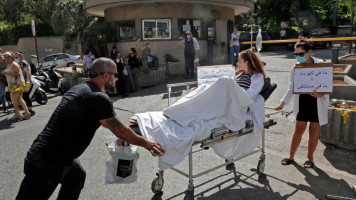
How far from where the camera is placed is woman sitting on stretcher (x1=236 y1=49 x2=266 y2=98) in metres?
4.27

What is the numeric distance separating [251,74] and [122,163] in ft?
7.85

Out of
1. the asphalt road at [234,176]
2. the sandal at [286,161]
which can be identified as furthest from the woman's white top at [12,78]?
the sandal at [286,161]

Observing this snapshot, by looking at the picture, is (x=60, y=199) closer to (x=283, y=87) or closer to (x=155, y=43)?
(x=283, y=87)

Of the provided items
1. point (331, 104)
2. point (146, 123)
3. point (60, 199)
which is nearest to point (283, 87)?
point (331, 104)

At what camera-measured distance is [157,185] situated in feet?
13.0

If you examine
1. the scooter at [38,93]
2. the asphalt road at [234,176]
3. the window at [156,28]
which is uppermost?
the window at [156,28]

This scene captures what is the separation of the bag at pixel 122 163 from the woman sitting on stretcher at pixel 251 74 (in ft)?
6.21

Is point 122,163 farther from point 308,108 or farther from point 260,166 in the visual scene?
point 308,108

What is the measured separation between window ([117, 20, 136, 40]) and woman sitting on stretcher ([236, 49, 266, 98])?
11.4 metres

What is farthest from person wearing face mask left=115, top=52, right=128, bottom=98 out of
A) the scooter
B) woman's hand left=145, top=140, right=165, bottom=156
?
woman's hand left=145, top=140, right=165, bottom=156

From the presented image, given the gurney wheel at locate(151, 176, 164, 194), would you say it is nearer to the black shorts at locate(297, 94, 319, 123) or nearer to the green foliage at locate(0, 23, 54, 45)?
the black shorts at locate(297, 94, 319, 123)

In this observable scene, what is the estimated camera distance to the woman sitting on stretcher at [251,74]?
4273mm

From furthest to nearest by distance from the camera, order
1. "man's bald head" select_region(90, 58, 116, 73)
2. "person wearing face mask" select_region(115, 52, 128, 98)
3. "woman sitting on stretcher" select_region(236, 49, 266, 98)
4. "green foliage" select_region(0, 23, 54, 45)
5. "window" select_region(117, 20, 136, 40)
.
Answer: "green foliage" select_region(0, 23, 54, 45) → "window" select_region(117, 20, 136, 40) → "person wearing face mask" select_region(115, 52, 128, 98) → "woman sitting on stretcher" select_region(236, 49, 266, 98) → "man's bald head" select_region(90, 58, 116, 73)

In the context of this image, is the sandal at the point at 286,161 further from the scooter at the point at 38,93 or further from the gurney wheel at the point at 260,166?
the scooter at the point at 38,93
